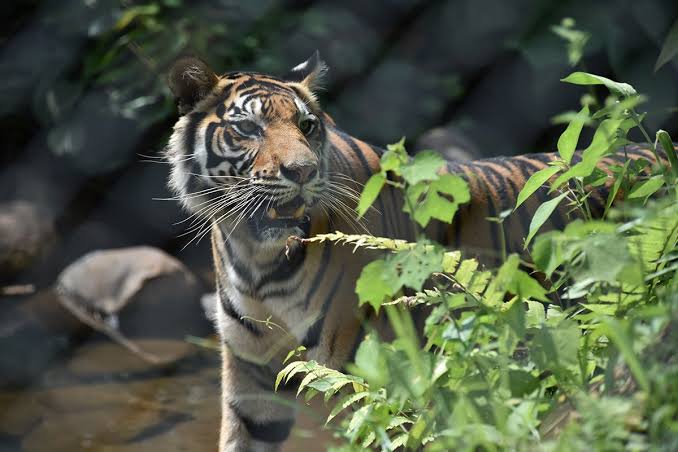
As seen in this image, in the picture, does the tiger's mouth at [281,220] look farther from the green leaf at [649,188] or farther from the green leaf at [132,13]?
the green leaf at [132,13]

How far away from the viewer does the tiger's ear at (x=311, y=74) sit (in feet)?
5.70

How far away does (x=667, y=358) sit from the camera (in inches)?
28.1

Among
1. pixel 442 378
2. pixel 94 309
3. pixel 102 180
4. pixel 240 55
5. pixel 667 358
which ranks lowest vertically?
pixel 94 309

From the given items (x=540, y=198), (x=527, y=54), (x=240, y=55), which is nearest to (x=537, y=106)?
(x=527, y=54)

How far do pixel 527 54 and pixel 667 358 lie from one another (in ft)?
8.41

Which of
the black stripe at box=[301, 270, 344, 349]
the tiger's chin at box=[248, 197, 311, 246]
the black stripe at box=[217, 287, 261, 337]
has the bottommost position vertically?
the black stripe at box=[217, 287, 261, 337]

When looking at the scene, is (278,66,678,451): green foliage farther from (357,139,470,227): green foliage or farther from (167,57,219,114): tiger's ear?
(167,57,219,114): tiger's ear

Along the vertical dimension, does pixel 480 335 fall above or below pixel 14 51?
above

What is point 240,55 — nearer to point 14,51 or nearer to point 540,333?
point 14,51

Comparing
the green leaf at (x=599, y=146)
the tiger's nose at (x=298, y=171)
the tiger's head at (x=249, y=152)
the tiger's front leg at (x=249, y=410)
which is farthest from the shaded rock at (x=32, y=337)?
the green leaf at (x=599, y=146)

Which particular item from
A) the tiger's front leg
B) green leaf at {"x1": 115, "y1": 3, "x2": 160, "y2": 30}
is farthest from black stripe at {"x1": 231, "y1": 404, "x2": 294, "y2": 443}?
green leaf at {"x1": 115, "y1": 3, "x2": 160, "y2": 30}

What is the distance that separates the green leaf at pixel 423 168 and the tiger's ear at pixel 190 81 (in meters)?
0.86

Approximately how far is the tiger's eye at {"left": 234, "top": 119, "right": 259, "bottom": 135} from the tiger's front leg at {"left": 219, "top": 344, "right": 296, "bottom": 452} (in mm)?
401

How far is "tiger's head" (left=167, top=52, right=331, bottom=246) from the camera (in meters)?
1.49
